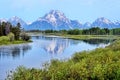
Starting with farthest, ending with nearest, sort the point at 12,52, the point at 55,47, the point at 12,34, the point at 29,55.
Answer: the point at 12,34, the point at 55,47, the point at 12,52, the point at 29,55

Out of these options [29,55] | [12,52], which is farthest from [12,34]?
[29,55]

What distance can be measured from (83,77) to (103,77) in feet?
3.59

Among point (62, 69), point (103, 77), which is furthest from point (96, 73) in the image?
point (62, 69)

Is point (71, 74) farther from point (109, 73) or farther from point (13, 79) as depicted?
point (13, 79)

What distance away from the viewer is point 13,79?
17.0m

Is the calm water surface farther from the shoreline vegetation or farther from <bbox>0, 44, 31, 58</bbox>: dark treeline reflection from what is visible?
the shoreline vegetation

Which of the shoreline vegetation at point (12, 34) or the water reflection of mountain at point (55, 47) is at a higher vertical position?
the shoreline vegetation at point (12, 34)

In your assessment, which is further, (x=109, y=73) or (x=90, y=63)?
(x=90, y=63)

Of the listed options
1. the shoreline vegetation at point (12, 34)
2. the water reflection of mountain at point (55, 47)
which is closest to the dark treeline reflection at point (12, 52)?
the water reflection of mountain at point (55, 47)

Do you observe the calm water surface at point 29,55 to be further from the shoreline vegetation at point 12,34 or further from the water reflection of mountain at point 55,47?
the shoreline vegetation at point 12,34

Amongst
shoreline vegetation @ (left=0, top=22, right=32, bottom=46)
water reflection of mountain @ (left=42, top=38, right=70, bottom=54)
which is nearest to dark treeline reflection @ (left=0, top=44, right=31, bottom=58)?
water reflection of mountain @ (left=42, top=38, right=70, bottom=54)

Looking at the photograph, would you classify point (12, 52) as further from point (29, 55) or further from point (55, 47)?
point (55, 47)

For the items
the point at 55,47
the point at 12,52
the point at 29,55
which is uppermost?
the point at 12,52

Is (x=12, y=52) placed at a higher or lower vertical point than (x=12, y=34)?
lower
